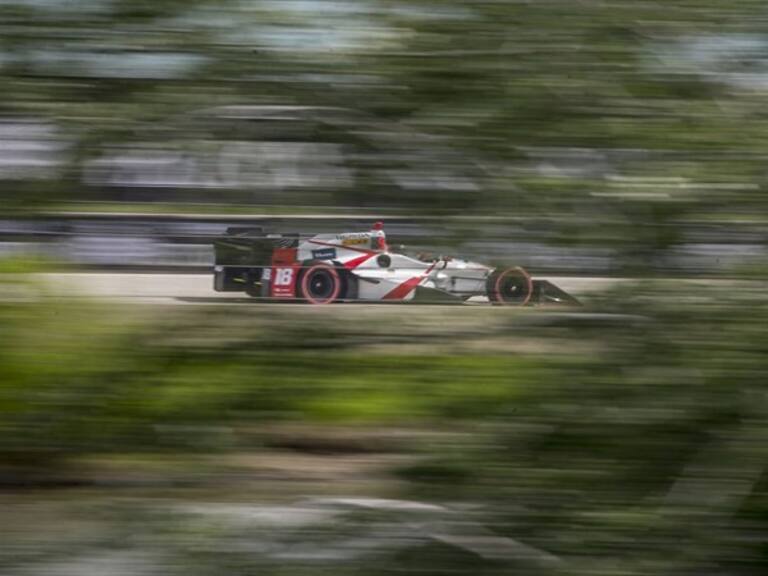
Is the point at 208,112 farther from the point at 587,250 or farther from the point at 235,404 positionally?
the point at 587,250

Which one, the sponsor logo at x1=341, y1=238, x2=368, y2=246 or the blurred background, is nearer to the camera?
the blurred background

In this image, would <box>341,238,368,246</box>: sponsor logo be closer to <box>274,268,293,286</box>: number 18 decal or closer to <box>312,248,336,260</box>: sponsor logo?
<box>312,248,336,260</box>: sponsor logo

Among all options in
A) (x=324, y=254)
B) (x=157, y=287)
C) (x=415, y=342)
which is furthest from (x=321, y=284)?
(x=157, y=287)

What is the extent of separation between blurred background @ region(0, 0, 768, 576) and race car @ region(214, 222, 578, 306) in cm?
6

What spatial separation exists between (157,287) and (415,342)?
60cm

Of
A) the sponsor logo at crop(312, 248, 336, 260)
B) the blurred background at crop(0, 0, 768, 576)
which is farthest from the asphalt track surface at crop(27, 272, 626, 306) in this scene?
the sponsor logo at crop(312, 248, 336, 260)

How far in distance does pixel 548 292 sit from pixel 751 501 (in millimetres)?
629

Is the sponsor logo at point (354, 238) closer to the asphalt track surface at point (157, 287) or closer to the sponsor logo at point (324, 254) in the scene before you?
the sponsor logo at point (324, 254)

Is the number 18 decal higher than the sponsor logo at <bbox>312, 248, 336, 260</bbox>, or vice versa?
the sponsor logo at <bbox>312, 248, 336, 260</bbox>

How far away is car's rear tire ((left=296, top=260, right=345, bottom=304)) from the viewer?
272 cm

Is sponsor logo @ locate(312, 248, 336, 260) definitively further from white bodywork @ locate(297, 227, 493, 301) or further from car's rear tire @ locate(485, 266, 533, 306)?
car's rear tire @ locate(485, 266, 533, 306)

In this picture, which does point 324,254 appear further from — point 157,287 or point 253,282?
point 157,287

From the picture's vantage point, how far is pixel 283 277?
2750 mm

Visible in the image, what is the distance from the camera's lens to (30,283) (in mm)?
2668
